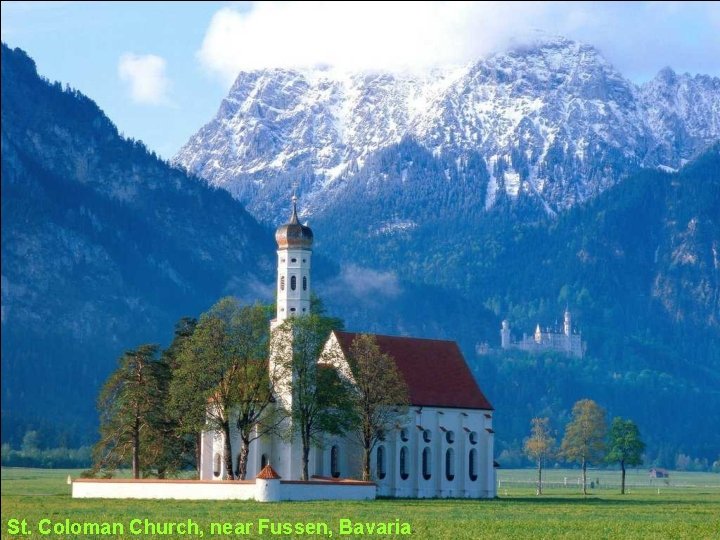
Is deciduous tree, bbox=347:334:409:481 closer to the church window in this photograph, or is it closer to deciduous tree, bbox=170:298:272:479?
deciduous tree, bbox=170:298:272:479

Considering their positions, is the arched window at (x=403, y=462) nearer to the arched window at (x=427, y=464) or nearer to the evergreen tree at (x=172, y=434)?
the arched window at (x=427, y=464)

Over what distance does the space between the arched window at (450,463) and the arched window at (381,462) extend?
23.2 ft

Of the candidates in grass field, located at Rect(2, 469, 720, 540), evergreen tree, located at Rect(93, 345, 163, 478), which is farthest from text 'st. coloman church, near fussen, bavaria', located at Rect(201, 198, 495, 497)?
grass field, located at Rect(2, 469, 720, 540)

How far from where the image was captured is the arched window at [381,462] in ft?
432

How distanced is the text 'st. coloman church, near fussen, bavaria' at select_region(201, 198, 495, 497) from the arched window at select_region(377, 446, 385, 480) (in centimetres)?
8

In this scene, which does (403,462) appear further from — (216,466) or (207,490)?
(207,490)

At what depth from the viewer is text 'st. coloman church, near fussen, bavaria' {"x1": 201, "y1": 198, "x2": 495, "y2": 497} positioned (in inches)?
5108

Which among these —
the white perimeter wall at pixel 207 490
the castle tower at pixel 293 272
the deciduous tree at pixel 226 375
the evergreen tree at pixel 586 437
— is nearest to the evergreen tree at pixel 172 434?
the deciduous tree at pixel 226 375

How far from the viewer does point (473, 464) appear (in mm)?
139000

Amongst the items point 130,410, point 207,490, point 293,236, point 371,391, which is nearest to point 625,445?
point 371,391

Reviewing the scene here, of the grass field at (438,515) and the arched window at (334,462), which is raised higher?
the arched window at (334,462)

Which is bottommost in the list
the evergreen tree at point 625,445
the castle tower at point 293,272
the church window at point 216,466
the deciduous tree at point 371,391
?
the church window at point 216,466

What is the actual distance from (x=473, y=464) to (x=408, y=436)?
7959 mm

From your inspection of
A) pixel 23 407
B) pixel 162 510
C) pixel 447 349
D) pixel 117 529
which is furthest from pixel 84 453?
pixel 117 529
